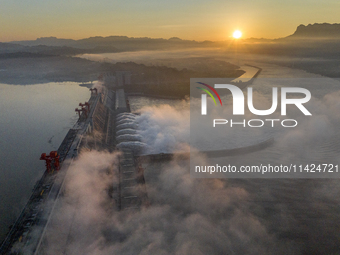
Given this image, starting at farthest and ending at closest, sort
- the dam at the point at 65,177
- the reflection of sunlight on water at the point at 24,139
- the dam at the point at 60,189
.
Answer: the reflection of sunlight on water at the point at 24,139
the dam at the point at 65,177
the dam at the point at 60,189

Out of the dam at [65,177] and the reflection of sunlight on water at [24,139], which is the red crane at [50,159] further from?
the reflection of sunlight on water at [24,139]

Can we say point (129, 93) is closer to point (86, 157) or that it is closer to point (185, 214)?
point (86, 157)

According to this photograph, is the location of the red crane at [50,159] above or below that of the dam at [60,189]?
above

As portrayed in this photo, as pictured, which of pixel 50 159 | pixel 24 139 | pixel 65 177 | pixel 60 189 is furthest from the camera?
pixel 24 139

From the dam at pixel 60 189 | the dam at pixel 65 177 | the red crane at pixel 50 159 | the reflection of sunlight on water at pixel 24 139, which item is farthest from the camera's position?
the reflection of sunlight on water at pixel 24 139

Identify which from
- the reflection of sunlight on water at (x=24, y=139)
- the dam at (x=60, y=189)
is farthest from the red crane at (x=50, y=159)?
the reflection of sunlight on water at (x=24, y=139)

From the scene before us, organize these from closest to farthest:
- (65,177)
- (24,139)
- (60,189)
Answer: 1. (60,189)
2. (65,177)
3. (24,139)

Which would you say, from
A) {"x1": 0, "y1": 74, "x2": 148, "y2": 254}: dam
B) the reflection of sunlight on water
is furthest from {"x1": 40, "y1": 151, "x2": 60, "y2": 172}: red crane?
the reflection of sunlight on water

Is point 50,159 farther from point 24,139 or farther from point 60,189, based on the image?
point 24,139

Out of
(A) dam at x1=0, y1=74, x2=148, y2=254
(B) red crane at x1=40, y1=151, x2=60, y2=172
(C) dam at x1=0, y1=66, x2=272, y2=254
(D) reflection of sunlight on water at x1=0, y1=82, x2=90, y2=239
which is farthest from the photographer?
(D) reflection of sunlight on water at x1=0, y1=82, x2=90, y2=239

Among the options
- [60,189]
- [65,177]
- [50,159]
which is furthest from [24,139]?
[60,189]

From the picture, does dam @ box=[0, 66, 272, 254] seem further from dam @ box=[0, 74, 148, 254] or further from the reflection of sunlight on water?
the reflection of sunlight on water
